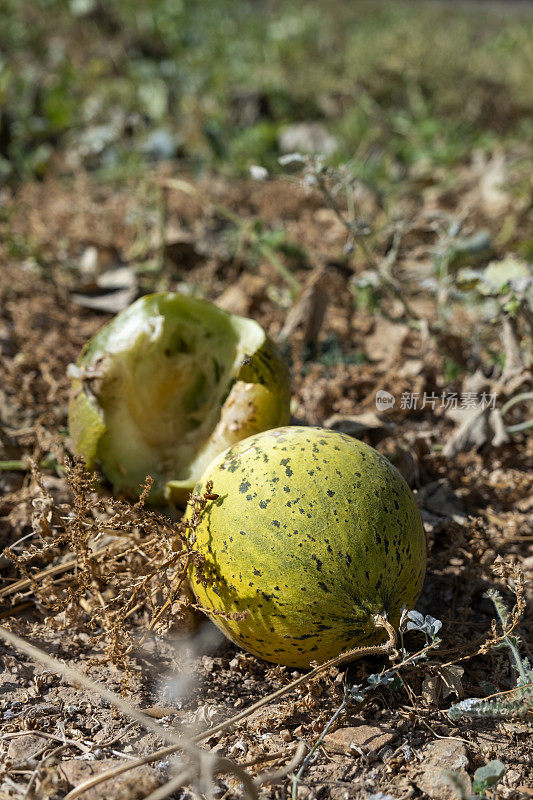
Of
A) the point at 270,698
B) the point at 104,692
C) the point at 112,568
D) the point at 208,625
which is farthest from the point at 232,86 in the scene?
the point at 104,692

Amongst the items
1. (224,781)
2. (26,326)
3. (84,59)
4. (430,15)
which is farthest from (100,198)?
(430,15)

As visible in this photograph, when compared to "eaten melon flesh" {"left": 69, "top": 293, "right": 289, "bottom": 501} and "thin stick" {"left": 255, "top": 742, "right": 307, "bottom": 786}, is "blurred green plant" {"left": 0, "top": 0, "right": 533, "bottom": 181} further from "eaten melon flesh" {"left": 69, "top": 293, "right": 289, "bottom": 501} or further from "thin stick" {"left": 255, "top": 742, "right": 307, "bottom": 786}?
"thin stick" {"left": 255, "top": 742, "right": 307, "bottom": 786}

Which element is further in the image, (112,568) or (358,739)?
(112,568)

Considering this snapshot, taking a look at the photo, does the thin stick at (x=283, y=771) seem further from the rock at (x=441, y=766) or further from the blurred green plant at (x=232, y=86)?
the blurred green plant at (x=232, y=86)

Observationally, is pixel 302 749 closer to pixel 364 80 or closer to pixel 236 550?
pixel 236 550

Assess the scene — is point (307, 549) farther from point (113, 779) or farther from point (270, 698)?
point (113, 779)

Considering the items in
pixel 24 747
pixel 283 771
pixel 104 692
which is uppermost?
pixel 104 692

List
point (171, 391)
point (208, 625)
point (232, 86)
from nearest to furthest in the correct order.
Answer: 1. point (208, 625)
2. point (171, 391)
3. point (232, 86)
